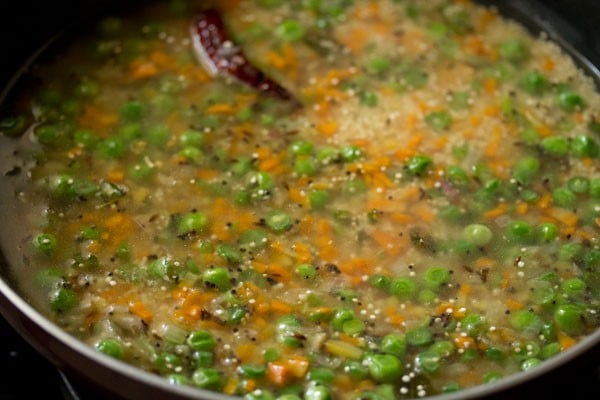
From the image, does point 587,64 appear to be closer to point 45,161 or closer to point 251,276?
point 251,276

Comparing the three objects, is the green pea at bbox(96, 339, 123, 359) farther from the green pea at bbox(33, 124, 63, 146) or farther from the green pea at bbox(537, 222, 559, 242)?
the green pea at bbox(537, 222, 559, 242)

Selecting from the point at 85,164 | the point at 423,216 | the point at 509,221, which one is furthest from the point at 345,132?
the point at 85,164

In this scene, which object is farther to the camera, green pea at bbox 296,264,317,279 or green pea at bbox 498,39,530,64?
green pea at bbox 498,39,530,64

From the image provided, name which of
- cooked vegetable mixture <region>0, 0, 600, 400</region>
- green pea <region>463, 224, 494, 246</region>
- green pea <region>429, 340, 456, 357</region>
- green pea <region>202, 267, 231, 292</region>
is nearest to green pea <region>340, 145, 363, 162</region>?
cooked vegetable mixture <region>0, 0, 600, 400</region>

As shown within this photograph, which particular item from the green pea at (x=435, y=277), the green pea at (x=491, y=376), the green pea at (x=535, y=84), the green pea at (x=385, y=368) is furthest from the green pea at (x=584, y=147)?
the green pea at (x=385, y=368)

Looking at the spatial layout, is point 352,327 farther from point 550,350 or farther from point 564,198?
point 564,198

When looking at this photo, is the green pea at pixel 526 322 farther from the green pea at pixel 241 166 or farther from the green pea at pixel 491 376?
the green pea at pixel 241 166

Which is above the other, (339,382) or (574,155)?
(574,155)
